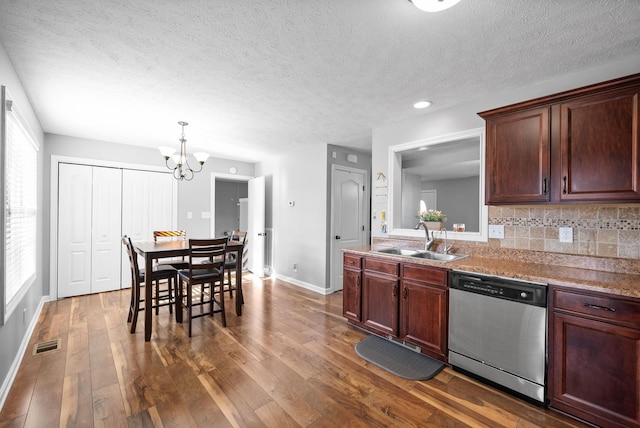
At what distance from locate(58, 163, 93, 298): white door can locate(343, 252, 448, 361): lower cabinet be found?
4178mm

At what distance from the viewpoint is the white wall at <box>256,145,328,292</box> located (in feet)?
15.2

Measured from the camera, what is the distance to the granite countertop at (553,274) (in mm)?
1668

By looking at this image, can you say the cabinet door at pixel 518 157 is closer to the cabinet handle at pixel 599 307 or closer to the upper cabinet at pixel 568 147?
the upper cabinet at pixel 568 147

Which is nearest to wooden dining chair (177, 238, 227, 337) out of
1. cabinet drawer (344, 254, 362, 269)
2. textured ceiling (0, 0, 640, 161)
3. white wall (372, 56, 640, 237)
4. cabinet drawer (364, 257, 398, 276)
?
cabinet drawer (344, 254, 362, 269)

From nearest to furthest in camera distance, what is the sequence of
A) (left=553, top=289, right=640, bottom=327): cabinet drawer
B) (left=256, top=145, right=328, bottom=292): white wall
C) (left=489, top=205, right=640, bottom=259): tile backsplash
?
(left=553, top=289, right=640, bottom=327): cabinet drawer < (left=489, top=205, right=640, bottom=259): tile backsplash < (left=256, top=145, right=328, bottom=292): white wall

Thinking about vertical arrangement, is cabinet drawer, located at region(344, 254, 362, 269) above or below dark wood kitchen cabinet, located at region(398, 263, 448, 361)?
above

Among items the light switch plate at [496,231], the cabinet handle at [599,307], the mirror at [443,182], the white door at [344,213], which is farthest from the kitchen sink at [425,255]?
the white door at [344,213]

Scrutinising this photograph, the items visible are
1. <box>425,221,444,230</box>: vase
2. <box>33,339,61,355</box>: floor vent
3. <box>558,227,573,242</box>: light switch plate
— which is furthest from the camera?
<box>425,221,444,230</box>: vase

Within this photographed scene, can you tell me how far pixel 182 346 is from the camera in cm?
274

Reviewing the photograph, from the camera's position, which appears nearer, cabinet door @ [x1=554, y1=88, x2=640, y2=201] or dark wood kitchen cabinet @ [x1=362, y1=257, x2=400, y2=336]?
cabinet door @ [x1=554, y1=88, x2=640, y2=201]

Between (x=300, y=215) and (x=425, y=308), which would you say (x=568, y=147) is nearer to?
(x=425, y=308)

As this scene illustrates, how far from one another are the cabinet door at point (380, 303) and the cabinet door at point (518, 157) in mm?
1194

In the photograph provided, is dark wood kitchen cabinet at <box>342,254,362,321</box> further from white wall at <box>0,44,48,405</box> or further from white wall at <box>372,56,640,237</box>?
white wall at <box>0,44,48,405</box>

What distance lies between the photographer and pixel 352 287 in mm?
3164
